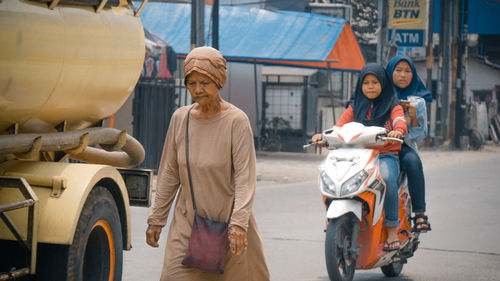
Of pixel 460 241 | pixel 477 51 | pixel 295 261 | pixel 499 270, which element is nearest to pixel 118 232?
pixel 295 261

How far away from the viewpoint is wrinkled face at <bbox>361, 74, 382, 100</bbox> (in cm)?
748

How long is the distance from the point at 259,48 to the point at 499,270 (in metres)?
17.1

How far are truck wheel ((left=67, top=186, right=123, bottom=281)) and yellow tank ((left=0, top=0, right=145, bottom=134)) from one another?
1.86 feet

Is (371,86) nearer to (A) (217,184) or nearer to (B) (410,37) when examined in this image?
(A) (217,184)

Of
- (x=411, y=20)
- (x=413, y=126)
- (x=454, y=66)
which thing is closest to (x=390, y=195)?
(x=413, y=126)

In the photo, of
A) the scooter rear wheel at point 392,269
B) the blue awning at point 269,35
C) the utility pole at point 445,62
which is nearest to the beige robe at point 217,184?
the scooter rear wheel at point 392,269

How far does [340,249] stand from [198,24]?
1105cm

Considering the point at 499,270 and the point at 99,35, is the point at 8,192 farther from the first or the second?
the point at 499,270

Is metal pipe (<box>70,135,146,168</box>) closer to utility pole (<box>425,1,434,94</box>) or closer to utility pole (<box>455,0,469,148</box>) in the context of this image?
utility pole (<box>425,1,434,94</box>)

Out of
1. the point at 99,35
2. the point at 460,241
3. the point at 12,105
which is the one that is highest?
the point at 99,35

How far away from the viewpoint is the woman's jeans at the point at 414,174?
308 inches

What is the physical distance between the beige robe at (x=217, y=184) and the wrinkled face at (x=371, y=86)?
305 cm

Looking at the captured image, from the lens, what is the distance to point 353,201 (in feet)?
23.7

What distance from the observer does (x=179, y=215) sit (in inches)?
182
